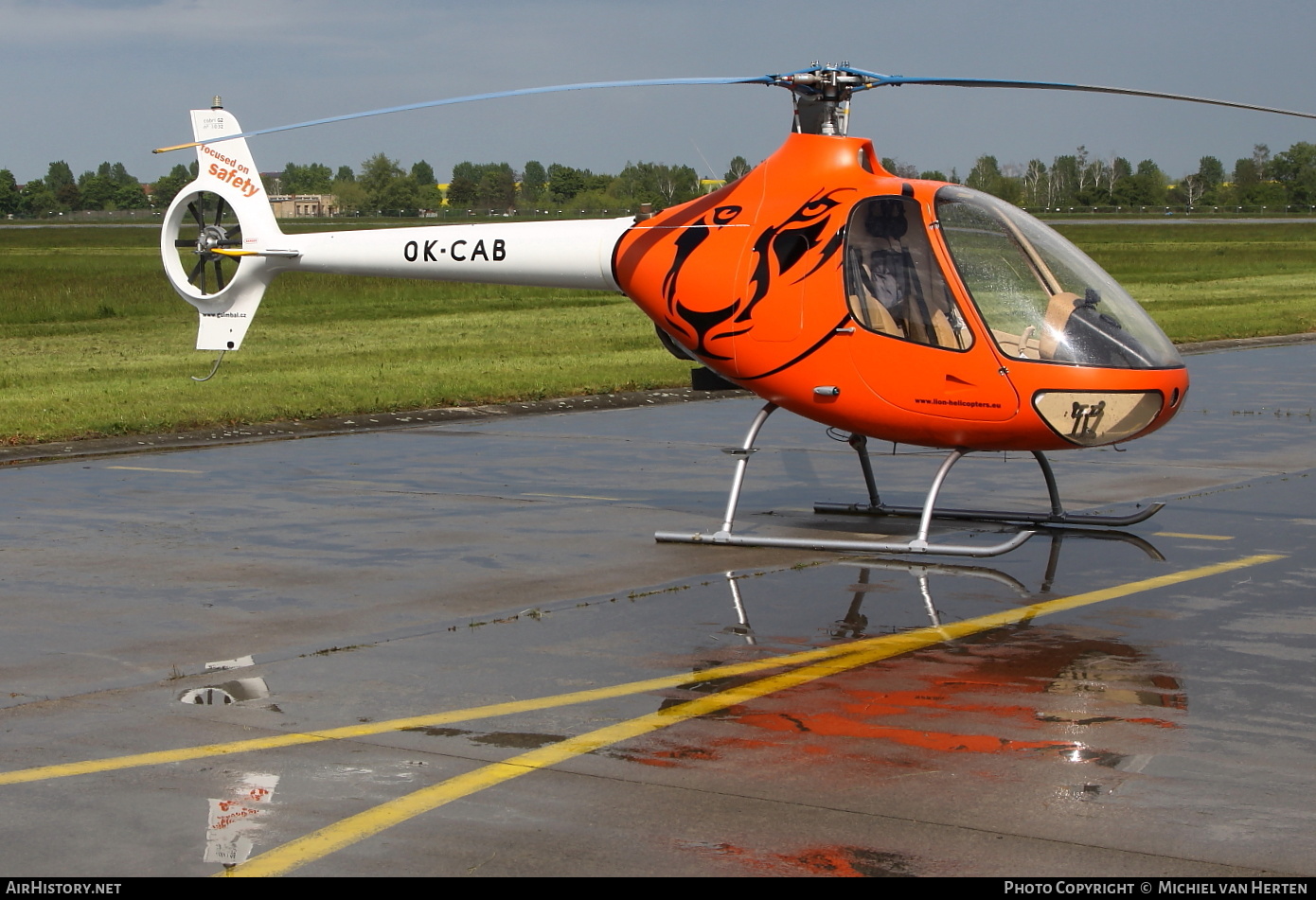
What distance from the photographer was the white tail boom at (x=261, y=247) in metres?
12.9

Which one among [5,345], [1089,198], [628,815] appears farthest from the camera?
[1089,198]

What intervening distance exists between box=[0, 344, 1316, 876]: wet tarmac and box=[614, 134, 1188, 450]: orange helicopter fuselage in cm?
103

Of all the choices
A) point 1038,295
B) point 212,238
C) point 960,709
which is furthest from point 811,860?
point 212,238

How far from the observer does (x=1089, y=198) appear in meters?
160

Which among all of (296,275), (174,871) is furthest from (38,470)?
(296,275)

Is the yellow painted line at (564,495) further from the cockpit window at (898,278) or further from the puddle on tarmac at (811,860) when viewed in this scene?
the puddle on tarmac at (811,860)

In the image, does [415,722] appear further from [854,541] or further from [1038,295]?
[1038,295]

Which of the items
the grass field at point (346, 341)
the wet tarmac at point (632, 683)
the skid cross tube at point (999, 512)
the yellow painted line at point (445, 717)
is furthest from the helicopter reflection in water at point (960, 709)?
the grass field at point (346, 341)

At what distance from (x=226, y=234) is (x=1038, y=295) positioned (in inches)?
298

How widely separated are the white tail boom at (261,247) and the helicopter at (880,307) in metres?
0.31

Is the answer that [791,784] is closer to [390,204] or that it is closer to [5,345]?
[5,345]

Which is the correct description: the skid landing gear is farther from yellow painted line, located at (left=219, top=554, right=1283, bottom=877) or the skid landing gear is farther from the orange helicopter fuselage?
yellow painted line, located at (left=219, top=554, right=1283, bottom=877)

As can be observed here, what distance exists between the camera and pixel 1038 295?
10.3 meters
